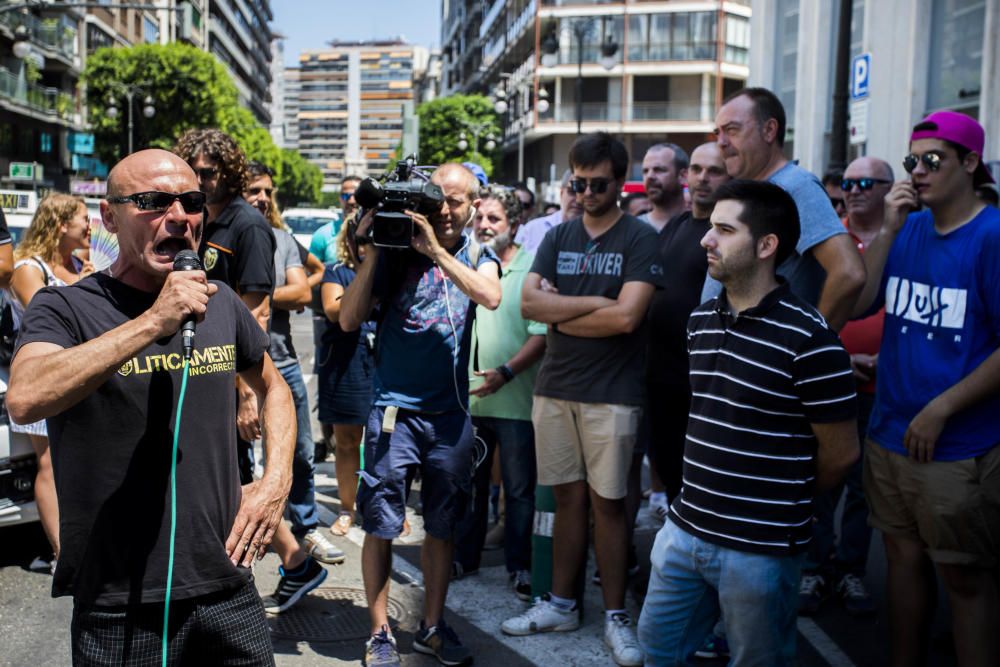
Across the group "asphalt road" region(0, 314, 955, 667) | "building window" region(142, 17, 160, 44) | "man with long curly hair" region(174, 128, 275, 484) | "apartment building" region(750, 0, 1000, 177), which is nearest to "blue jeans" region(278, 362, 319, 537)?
"asphalt road" region(0, 314, 955, 667)

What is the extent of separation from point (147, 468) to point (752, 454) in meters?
1.85

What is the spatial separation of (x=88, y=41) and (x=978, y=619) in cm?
5743

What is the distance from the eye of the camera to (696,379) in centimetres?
354

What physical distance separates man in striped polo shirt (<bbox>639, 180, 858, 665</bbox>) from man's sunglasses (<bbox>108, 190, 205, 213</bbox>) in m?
1.72

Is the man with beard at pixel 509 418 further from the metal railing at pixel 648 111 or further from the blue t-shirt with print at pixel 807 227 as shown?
the metal railing at pixel 648 111

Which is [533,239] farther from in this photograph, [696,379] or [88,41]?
[88,41]

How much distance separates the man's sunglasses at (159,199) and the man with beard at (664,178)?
3.83 metres

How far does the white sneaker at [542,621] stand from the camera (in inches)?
189

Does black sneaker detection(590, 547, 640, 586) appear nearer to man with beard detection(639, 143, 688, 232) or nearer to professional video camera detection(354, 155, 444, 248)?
man with beard detection(639, 143, 688, 232)

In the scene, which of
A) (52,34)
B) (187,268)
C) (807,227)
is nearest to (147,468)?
(187,268)

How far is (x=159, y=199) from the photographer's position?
2.63 meters

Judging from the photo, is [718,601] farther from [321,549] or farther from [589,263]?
[321,549]

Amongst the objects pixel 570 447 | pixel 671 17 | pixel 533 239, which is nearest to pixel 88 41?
pixel 671 17

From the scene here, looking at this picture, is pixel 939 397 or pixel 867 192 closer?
pixel 939 397
